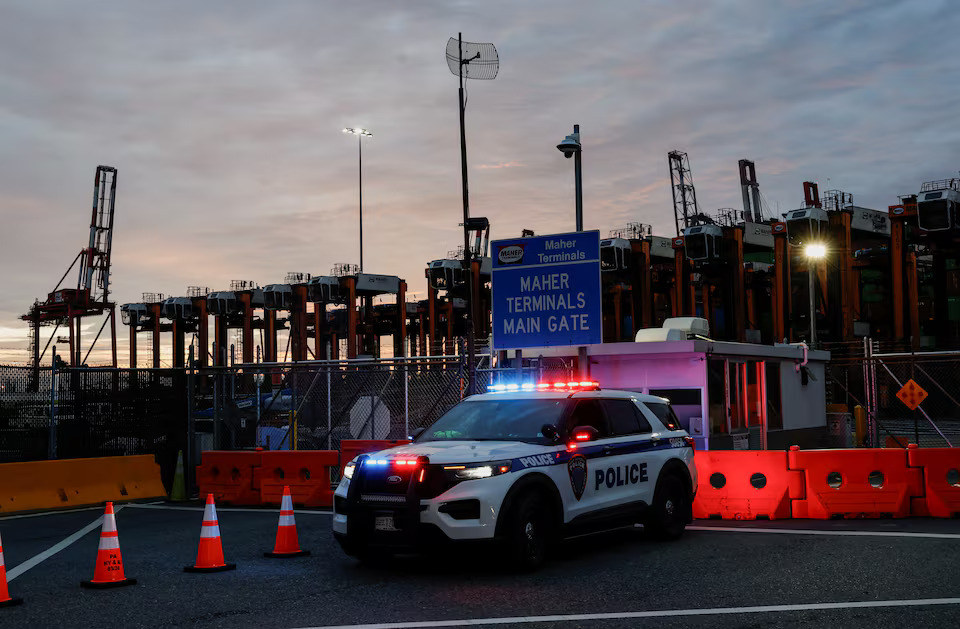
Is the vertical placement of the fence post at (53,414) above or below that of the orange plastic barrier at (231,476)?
above

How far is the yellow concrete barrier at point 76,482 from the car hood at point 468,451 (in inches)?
343

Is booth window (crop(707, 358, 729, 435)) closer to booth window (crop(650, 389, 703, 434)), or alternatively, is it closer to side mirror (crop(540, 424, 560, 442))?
booth window (crop(650, 389, 703, 434))

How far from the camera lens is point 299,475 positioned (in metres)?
15.8

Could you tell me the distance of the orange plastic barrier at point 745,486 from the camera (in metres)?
13.1

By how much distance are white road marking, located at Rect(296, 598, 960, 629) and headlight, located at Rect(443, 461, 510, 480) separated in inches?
80.0

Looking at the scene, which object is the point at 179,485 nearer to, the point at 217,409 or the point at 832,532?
the point at 217,409

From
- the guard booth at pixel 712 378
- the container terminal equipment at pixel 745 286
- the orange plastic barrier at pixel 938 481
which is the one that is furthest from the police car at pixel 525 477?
the container terminal equipment at pixel 745 286

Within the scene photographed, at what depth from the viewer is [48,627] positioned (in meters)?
7.20

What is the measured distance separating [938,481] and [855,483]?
1.01m

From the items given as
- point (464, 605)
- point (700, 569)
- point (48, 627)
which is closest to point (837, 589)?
point (700, 569)

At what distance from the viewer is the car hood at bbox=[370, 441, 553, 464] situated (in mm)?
9224

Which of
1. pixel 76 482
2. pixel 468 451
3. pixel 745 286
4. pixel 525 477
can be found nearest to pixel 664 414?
pixel 525 477

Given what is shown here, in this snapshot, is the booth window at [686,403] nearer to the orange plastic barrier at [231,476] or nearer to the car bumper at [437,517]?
the orange plastic barrier at [231,476]

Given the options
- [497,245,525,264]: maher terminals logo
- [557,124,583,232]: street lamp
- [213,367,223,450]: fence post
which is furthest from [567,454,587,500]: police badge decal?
[213,367,223,450]: fence post
